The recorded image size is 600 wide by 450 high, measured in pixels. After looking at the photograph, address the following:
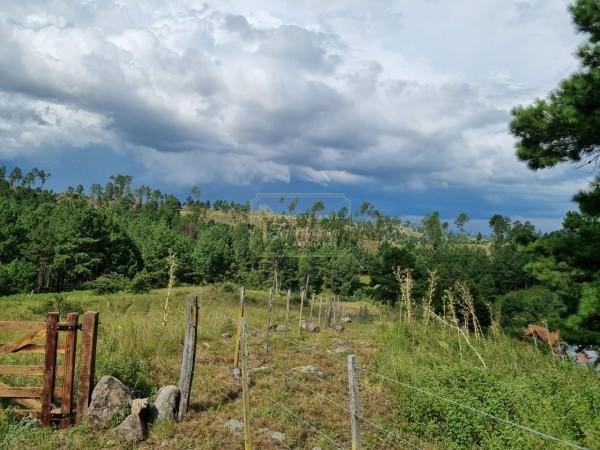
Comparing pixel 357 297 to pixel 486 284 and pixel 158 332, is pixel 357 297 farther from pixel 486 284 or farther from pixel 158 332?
pixel 158 332

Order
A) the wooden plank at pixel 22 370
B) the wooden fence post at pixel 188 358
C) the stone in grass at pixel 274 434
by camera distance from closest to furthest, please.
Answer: the wooden plank at pixel 22 370
the stone in grass at pixel 274 434
the wooden fence post at pixel 188 358

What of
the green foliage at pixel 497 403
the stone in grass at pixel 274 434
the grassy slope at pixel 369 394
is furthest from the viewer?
the stone in grass at pixel 274 434

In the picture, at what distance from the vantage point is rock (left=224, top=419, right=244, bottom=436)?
5830 millimetres

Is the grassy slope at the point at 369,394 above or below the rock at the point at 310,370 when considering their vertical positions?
above

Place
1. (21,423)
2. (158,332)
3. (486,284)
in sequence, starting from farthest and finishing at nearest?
(486,284)
(158,332)
(21,423)

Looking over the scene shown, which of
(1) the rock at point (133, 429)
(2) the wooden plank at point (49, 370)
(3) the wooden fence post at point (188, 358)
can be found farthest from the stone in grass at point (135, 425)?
(2) the wooden plank at point (49, 370)

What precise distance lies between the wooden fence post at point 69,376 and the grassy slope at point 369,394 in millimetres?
206

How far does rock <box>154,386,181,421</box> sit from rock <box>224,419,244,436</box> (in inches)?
29.2

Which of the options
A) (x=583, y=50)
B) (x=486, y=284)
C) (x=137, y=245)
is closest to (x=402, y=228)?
(x=486, y=284)

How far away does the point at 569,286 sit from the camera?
8930mm

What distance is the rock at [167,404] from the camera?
5.96 m

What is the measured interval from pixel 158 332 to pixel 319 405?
14.3 ft

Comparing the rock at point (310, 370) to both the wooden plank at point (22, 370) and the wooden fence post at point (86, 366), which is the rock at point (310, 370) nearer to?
the wooden fence post at point (86, 366)

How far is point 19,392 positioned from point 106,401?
→ 3.54 ft
